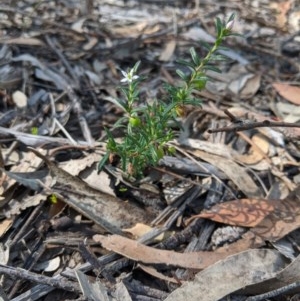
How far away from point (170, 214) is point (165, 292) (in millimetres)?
440

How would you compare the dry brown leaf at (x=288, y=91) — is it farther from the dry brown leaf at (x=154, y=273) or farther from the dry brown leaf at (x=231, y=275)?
the dry brown leaf at (x=154, y=273)

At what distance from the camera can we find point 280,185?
284cm

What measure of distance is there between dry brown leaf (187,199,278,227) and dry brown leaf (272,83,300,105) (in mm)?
952

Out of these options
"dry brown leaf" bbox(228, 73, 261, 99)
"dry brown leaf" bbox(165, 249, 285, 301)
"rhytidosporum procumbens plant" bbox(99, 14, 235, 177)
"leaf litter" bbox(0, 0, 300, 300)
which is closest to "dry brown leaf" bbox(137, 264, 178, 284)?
"leaf litter" bbox(0, 0, 300, 300)

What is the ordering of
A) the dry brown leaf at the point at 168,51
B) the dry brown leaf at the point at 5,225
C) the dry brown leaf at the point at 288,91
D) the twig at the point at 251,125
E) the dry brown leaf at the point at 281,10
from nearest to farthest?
the twig at the point at 251,125
the dry brown leaf at the point at 5,225
the dry brown leaf at the point at 288,91
the dry brown leaf at the point at 168,51
the dry brown leaf at the point at 281,10

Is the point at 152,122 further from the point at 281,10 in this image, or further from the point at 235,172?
the point at 281,10

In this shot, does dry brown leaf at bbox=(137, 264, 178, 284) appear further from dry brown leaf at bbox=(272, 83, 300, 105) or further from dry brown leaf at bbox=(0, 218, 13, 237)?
dry brown leaf at bbox=(272, 83, 300, 105)

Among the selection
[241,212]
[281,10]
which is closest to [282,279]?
[241,212]

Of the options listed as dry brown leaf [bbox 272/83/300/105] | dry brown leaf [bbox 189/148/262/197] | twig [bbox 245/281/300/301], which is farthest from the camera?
dry brown leaf [bbox 272/83/300/105]

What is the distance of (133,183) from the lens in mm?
Result: 2750

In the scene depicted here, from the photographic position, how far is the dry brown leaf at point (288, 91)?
340 cm

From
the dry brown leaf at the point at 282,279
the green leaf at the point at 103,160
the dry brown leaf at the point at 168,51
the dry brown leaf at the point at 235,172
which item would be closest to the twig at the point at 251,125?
the dry brown leaf at the point at 235,172

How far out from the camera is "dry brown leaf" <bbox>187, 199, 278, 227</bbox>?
2619mm

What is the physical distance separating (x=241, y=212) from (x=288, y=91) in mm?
1142
